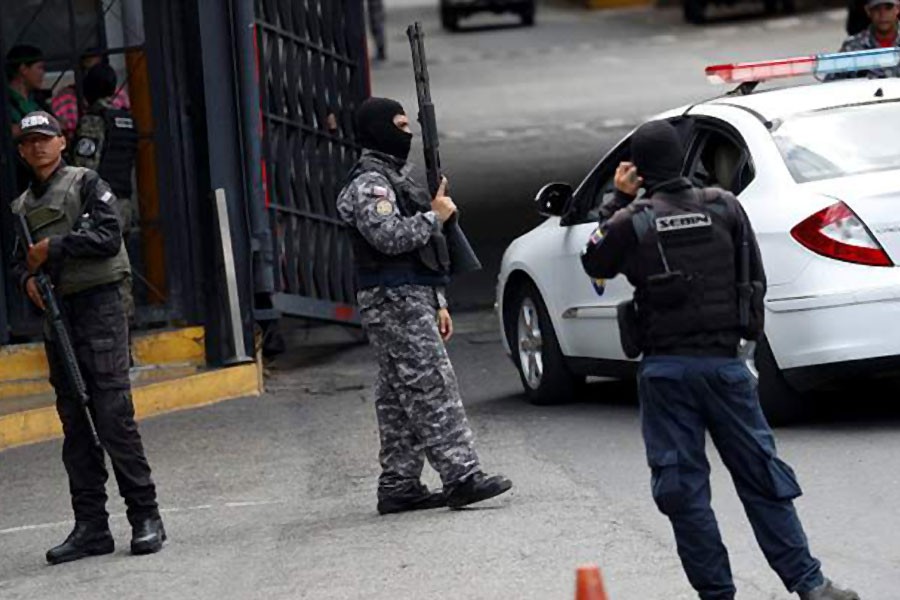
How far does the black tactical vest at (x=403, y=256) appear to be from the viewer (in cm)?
916

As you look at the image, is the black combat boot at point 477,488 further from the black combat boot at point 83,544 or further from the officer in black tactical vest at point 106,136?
the officer in black tactical vest at point 106,136

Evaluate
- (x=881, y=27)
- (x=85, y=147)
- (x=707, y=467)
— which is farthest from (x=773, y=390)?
(x=85, y=147)

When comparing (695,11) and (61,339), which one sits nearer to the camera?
(61,339)

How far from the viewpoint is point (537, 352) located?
11906mm

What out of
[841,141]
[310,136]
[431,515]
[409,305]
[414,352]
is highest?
[841,141]

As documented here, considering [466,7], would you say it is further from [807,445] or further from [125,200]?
[807,445]

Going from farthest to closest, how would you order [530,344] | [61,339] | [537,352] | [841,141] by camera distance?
1. [530,344]
2. [537,352]
3. [841,141]
4. [61,339]

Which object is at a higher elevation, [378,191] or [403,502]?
[378,191]

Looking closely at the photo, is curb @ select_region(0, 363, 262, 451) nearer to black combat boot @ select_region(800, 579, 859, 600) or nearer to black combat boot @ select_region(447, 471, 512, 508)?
black combat boot @ select_region(447, 471, 512, 508)

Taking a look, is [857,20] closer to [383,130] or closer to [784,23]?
[383,130]

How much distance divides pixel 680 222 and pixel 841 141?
3.43 m

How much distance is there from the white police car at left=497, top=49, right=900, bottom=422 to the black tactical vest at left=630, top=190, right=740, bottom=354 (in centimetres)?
277

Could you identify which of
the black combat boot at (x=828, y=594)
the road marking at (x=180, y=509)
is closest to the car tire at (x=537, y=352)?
the road marking at (x=180, y=509)

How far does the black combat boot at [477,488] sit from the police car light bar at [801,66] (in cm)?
251
